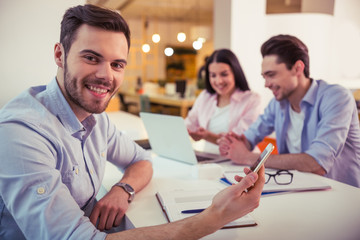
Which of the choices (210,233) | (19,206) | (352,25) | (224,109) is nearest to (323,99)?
(224,109)

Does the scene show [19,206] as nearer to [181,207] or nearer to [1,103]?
[181,207]

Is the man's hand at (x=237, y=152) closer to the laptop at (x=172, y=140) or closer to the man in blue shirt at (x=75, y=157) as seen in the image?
the laptop at (x=172, y=140)

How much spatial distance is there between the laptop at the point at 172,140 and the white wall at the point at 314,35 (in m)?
2.27

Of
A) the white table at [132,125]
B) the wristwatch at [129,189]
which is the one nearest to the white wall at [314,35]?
the white table at [132,125]

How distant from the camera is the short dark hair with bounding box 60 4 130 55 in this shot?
1.04m

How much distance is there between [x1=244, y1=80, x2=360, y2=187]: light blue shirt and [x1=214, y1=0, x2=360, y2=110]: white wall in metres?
1.91

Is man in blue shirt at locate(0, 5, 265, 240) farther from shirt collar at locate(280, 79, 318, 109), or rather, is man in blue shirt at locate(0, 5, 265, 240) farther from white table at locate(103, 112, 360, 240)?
shirt collar at locate(280, 79, 318, 109)

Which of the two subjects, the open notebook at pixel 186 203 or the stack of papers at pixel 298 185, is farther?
the stack of papers at pixel 298 185

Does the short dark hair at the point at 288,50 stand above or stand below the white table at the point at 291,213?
above

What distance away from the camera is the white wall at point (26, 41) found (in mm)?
1551

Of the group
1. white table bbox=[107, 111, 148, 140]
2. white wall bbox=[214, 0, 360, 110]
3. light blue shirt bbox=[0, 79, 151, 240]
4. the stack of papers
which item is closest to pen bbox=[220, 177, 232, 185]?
the stack of papers

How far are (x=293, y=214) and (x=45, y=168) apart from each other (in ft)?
2.65

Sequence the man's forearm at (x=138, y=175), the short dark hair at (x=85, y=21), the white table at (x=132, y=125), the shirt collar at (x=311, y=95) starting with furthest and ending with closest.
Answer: the white table at (x=132, y=125) < the shirt collar at (x=311, y=95) < the man's forearm at (x=138, y=175) < the short dark hair at (x=85, y=21)

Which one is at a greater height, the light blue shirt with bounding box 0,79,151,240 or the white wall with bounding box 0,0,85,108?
the white wall with bounding box 0,0,85,108
